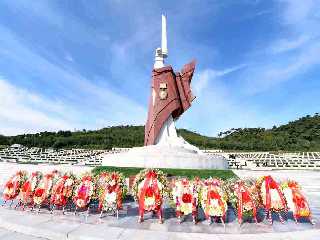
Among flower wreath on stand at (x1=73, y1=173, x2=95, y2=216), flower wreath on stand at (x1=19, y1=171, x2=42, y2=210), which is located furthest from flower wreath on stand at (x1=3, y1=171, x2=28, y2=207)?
flower wreath on stand at (x1=73, y1=173, x2=95, y2=216)

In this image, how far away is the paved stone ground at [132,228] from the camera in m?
5.43

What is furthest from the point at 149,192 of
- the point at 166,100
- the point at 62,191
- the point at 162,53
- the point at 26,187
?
the point at 162,53

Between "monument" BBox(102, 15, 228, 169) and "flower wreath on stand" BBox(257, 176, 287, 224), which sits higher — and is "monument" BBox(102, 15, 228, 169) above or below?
above

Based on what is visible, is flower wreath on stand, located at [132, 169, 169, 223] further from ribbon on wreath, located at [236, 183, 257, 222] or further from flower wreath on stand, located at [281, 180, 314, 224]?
flower wreath on stand, located at [281, 180, 314, 224]

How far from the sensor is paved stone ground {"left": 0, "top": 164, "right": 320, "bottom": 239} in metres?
5.43

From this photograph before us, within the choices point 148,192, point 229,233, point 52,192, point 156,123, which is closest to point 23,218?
point 52,192

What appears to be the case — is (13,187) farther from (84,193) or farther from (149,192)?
(149,192)

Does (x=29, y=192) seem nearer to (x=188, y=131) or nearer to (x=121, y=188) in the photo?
(x=121, y=188)

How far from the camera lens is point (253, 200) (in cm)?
652

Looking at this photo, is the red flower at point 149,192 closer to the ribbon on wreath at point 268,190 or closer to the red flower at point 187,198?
the red flower at point 187,198

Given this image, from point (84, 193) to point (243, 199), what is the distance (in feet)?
11.6

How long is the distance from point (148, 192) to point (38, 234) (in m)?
2.24

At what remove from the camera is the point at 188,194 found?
651 centimetres

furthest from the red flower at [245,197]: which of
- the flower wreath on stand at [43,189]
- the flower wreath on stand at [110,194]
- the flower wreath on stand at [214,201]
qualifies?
the flower wreath on stand at [43,189]
